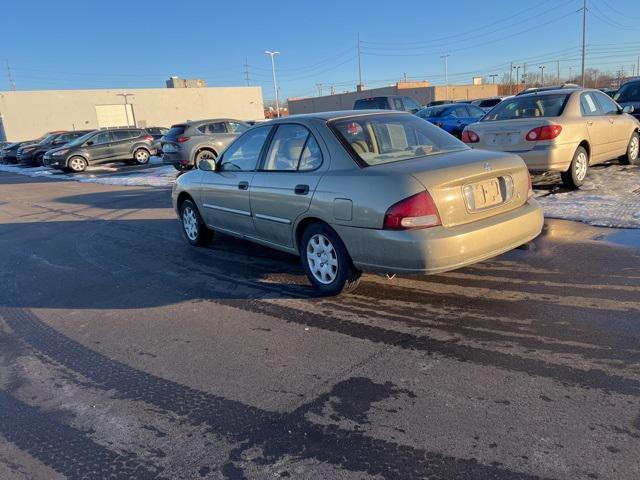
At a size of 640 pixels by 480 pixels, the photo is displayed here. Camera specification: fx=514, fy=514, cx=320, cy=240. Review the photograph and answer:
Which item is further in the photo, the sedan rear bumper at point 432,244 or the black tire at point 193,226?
the black tire at point 193,226

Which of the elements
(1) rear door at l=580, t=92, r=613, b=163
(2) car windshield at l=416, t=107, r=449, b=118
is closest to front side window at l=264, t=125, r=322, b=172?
(1) rear door at l=580, t=92, r=613, b=163

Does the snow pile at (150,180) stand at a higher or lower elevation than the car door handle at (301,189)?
lower

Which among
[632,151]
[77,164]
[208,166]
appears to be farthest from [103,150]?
[632,151]

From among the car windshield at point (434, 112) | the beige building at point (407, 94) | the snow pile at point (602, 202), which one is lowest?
the snow pile at point (602, 202)

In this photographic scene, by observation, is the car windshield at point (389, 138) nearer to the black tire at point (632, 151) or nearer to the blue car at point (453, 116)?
the black tire at point (632, 151)

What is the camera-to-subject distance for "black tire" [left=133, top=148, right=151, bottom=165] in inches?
931

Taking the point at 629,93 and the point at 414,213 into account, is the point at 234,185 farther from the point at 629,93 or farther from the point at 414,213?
the point at 629,93

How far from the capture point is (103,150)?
23.2 meters

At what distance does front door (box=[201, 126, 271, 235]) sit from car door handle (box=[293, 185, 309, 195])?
2.91 feet

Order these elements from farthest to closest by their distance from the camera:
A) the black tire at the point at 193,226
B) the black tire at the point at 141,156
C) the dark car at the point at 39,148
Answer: the dark car at the point at 39,148
the black tire at the point at 141,156
the black tire at the point at 193,226

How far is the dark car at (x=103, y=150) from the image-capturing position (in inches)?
889

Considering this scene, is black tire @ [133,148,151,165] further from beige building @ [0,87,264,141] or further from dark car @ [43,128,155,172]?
beige building @ [0,87,264,141]

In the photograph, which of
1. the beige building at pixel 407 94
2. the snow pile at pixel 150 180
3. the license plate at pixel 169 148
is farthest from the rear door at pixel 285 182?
the beige building at pixel 407 94

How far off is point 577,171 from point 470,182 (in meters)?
5.35
